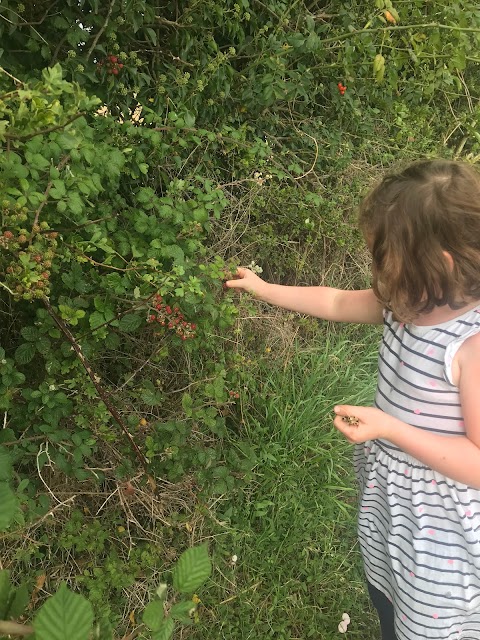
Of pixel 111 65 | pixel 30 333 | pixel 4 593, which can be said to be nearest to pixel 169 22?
pixel 111 65

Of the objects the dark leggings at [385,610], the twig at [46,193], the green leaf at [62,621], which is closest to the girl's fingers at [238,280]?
the twig at [46,193]

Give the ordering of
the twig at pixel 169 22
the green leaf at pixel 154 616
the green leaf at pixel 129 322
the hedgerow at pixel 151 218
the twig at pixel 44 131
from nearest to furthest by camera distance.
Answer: the green leaf at pixel 154 616 → the twig at pixel 44 131 → the hedgerow at pixel 151 218 → the green leaf at pixel 129 322 → the twig at pixel 169 22

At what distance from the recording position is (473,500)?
Result: 1297 mm

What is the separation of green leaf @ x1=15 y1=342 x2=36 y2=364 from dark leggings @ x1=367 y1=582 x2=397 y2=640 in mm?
1256

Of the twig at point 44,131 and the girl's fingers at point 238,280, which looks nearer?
the twig at point 44,131

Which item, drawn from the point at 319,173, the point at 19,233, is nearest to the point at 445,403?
the point at 19,233

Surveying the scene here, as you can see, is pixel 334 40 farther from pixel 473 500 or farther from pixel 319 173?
pixel 473 500

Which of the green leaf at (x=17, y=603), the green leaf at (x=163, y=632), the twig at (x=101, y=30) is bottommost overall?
the green leaf at (x=17, y=603)

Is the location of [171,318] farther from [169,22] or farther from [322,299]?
[169,22]

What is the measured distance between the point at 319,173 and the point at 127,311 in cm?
150

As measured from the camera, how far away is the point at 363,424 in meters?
1.26

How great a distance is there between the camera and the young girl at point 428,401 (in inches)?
47.4

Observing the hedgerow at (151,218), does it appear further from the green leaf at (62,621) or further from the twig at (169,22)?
the green leaf at (62,621)

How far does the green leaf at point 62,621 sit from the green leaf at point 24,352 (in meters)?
1.24
